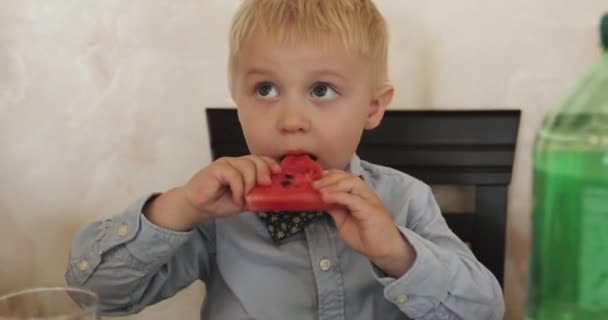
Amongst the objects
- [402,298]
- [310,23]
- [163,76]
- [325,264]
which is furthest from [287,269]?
[163,76]

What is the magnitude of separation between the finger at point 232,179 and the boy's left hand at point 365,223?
8 cm

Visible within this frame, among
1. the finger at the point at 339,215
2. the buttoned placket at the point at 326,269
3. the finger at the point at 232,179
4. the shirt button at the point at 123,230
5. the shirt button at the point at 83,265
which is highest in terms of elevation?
the finger at the point at 232,179

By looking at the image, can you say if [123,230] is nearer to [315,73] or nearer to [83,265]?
[83,265]

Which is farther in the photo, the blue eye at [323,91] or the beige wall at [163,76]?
the beige wall at [163,76]

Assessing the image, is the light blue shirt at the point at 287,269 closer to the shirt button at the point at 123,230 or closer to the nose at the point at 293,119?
the shirt button at the point at 123,230

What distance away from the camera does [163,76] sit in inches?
44.6

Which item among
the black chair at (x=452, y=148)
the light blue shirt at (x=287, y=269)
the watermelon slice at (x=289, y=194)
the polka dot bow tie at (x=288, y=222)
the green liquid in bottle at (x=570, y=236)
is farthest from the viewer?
the black chair at (x=452, y=148)

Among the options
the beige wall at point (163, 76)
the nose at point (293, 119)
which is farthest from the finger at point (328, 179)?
the beige wall at point (163, 76)

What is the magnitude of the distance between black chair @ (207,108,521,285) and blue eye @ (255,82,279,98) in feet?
0.74

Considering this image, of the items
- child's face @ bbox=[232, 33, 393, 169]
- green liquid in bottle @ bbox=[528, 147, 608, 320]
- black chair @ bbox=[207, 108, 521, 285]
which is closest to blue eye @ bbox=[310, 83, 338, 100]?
child's face @ bbox=[232, 33, 393, 169]

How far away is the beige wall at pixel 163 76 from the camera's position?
1.11 m

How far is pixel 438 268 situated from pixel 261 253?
0.23m

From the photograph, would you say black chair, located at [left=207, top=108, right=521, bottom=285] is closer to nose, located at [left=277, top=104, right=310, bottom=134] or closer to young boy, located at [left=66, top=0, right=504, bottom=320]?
young boy, located at [left=66, top=0, right=504, bottom=320]

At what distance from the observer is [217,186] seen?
70 centimetres
